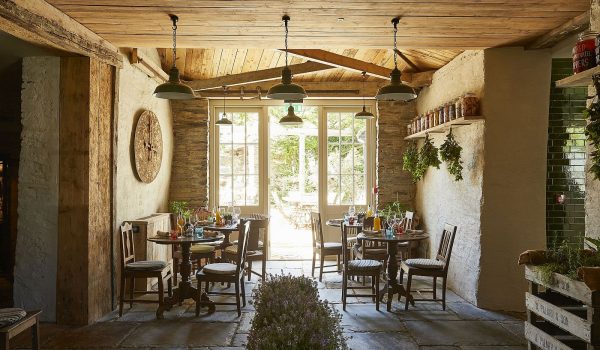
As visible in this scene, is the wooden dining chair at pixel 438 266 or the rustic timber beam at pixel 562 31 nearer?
the rustic timber beam at pixel 562 31

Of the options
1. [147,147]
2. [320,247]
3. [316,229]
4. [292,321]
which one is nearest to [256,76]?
[147,147]

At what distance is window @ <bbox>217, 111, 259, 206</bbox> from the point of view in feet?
A: 28.6

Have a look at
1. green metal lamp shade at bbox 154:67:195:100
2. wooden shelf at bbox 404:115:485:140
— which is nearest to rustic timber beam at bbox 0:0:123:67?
green metal lamp shade at bbox 154:67:195:100

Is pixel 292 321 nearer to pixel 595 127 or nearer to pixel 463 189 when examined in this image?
pixel 595 127

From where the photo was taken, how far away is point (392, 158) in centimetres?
855

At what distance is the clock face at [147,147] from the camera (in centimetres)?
634

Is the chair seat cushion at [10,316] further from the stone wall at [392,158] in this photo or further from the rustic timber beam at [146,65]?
the stone wall at [392,158]

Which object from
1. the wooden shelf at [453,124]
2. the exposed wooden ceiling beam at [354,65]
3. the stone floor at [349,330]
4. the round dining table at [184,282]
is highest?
the exposed wooden ceiling beam at [354,65]

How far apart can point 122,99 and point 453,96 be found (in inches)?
172

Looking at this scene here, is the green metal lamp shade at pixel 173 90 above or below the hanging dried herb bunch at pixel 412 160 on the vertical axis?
above

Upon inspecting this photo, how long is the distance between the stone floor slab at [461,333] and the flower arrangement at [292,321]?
2.03 m

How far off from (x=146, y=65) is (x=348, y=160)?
3925 mm

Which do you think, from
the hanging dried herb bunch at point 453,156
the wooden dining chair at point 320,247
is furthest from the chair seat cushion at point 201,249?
the hanging dried herb bunch at point 453,156

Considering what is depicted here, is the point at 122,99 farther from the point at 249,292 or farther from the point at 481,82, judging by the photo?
the point at 481,82
